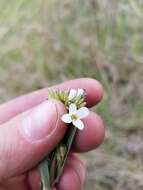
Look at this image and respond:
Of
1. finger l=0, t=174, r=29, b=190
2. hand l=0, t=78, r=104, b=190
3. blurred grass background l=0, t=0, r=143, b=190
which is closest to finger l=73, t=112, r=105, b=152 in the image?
hand l=0, t=78, r=104, b=190

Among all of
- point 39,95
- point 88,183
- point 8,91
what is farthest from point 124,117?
point 39,95

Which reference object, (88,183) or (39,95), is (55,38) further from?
(39,95)

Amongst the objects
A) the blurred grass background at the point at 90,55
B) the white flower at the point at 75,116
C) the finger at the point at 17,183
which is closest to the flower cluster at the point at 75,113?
the white flower at the point at 75,116

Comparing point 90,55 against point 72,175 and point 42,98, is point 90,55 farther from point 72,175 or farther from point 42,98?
point 72,175

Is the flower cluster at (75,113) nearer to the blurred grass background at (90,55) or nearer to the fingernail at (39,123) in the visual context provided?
the fingernail at (39,123)

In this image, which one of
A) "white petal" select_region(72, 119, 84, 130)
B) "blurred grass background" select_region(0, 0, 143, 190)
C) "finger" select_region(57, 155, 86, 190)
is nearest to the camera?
"white petal" select_region(72, 119, 84, 130)

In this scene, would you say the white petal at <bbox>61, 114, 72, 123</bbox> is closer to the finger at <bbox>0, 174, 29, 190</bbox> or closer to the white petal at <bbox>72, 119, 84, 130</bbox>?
the white petal at <bbox>72, 119, 84, 130</bbox>
